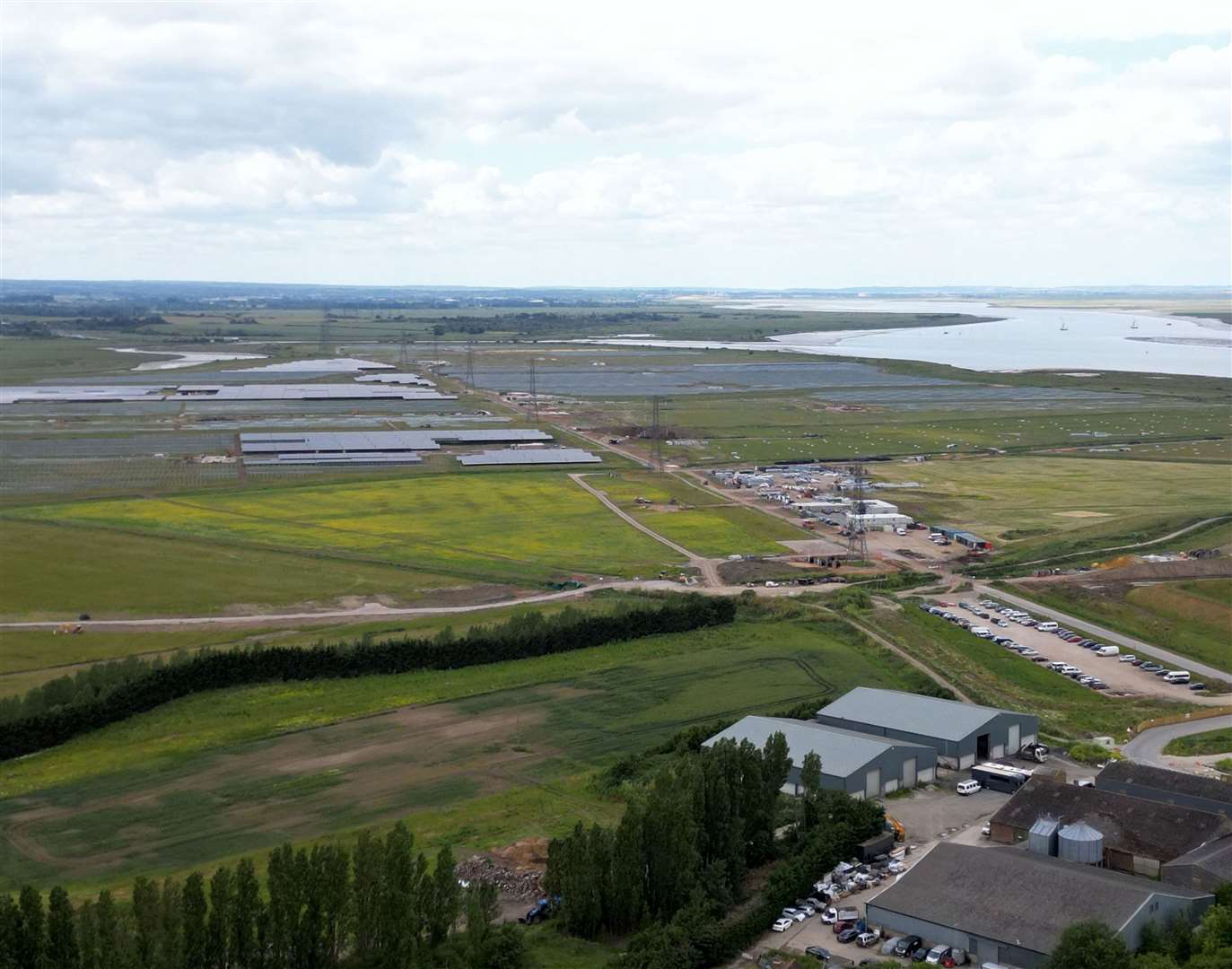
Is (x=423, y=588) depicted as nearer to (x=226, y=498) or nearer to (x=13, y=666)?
(x=13, y=666)

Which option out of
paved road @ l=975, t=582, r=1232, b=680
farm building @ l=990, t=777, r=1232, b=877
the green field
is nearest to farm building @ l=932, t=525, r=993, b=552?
paved road @ l=975, t=582, r=1232, b=680

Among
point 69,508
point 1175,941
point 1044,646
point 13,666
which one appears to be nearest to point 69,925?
point 1175,941

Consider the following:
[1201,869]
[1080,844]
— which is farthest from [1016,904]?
[1201,869]

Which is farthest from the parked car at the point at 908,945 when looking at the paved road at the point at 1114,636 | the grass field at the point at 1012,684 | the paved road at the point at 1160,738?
the paved road at the point at 1114,636

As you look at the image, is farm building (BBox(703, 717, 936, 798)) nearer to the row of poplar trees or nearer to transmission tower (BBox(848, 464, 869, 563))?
the row of poplar trees

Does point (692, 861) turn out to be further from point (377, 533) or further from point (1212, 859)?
point (377, 533)

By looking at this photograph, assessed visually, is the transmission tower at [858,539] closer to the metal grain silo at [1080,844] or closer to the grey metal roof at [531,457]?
the grey metal roof at [531,457]
